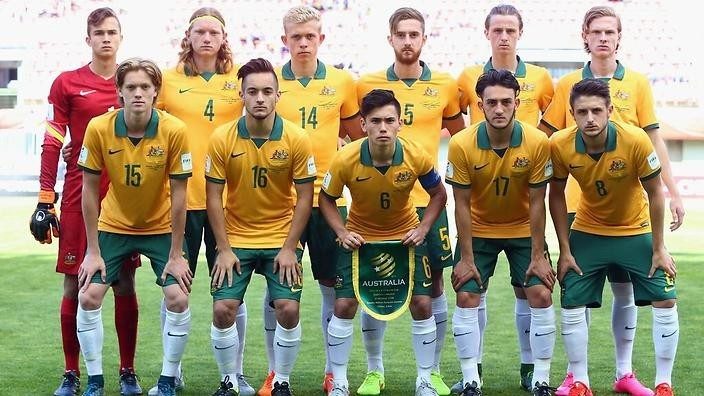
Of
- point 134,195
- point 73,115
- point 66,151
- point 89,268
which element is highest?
point 73,115

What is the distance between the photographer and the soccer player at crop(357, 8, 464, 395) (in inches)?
208

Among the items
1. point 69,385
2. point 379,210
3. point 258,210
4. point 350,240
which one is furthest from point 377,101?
point 69,385

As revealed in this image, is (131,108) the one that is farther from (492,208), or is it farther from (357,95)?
(492,208)

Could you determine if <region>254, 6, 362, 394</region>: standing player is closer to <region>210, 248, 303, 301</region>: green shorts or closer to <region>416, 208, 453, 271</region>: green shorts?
<region>210, 248, 303, 301</region>: green shorts

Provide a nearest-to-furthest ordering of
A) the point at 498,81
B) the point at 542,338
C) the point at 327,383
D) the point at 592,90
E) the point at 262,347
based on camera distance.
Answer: the point at 592,90 < the point at 498,81 < the point at 542,338 < the point at 327,383 < the point at 262,347

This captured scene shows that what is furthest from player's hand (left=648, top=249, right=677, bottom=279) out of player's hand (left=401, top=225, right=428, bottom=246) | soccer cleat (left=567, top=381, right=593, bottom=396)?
player's hand (left=401, top=225, right=428, bottom=246)

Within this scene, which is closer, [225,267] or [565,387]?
[225,267]

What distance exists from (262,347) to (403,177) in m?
2.15

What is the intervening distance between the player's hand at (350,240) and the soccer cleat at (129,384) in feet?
4.16

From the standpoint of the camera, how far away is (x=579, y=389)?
4902 mm

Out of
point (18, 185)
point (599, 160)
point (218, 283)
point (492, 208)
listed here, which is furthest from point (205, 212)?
point (18, 185)

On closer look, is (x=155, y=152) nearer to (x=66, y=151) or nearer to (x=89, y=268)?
(x=89, y=268)

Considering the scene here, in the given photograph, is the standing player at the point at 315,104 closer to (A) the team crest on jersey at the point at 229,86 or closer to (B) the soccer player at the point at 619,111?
(A) the team crest on jersey at the point at 229,86

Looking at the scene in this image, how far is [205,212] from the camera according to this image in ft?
17.3
